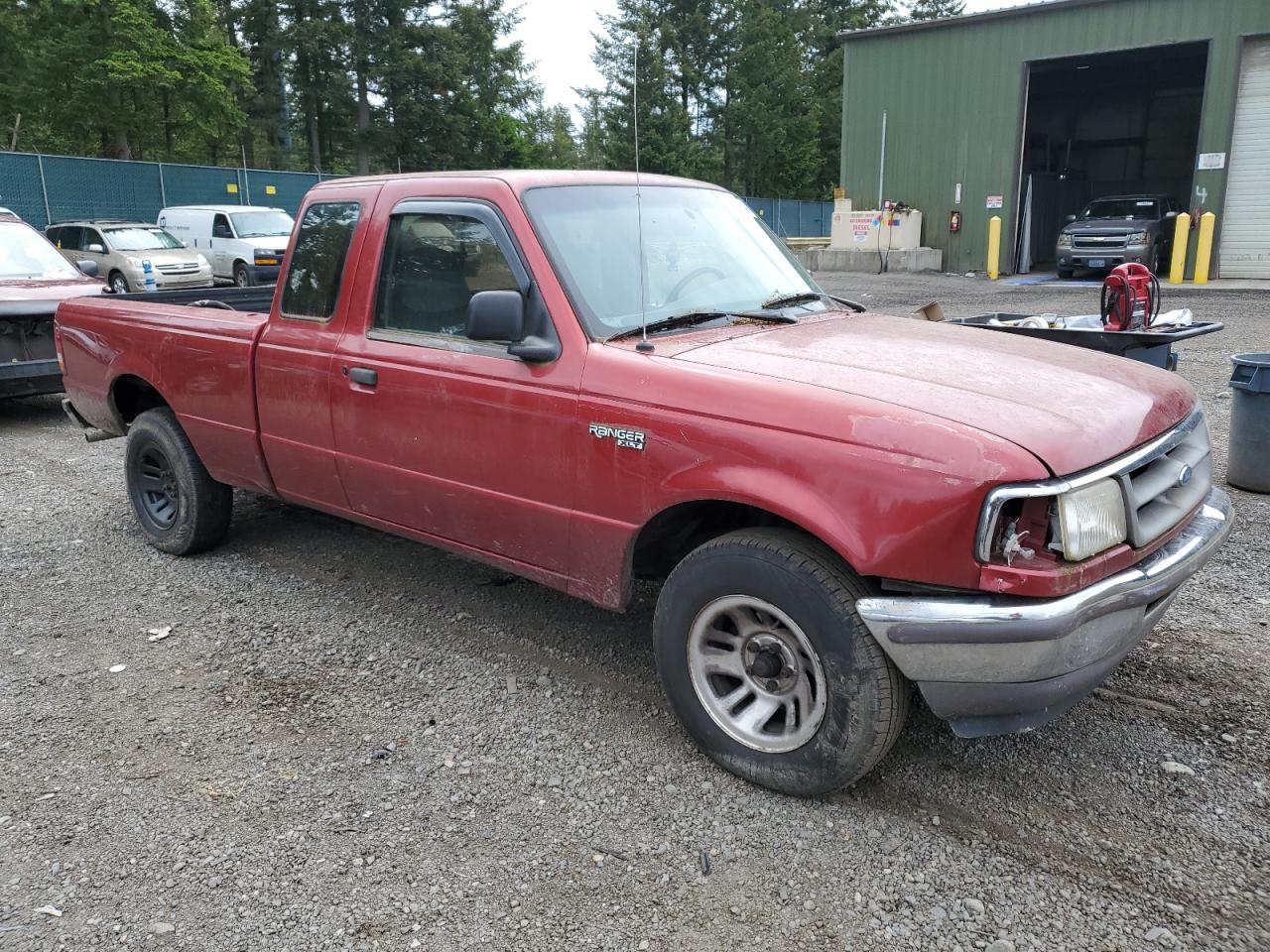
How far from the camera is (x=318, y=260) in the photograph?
14.5ft

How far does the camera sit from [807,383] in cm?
294

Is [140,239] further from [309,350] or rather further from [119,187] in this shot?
[309,350]

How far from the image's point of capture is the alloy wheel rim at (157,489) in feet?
18.0

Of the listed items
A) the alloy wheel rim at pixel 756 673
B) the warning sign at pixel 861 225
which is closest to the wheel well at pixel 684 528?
the alloy wheel rim at pixel 756 673

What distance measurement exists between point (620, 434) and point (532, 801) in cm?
123

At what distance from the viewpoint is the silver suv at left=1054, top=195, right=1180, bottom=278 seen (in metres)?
21.3

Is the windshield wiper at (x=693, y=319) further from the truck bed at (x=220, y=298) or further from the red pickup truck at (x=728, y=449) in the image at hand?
the truck bed at (x=220, y=298)

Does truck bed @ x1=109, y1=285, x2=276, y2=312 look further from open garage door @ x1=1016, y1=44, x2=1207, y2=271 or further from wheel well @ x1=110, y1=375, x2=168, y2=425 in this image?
open garage door @ x1=1016, y1=44, x2=1207, y2=271

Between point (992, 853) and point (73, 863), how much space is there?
2.69 meters

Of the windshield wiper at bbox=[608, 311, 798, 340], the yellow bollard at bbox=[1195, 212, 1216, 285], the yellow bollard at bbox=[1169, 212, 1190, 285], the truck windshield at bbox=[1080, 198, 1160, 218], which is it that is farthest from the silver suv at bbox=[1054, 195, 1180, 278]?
the windshield wiper at bbox=[608, 311, 798, 340]

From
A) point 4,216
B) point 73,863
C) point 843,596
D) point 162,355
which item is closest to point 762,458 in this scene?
point 843,596

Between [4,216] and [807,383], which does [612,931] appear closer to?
[807,383]

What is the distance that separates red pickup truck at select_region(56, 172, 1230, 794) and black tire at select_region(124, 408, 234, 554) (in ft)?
1.81

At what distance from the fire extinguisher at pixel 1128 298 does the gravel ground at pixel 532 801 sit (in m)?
2.08
